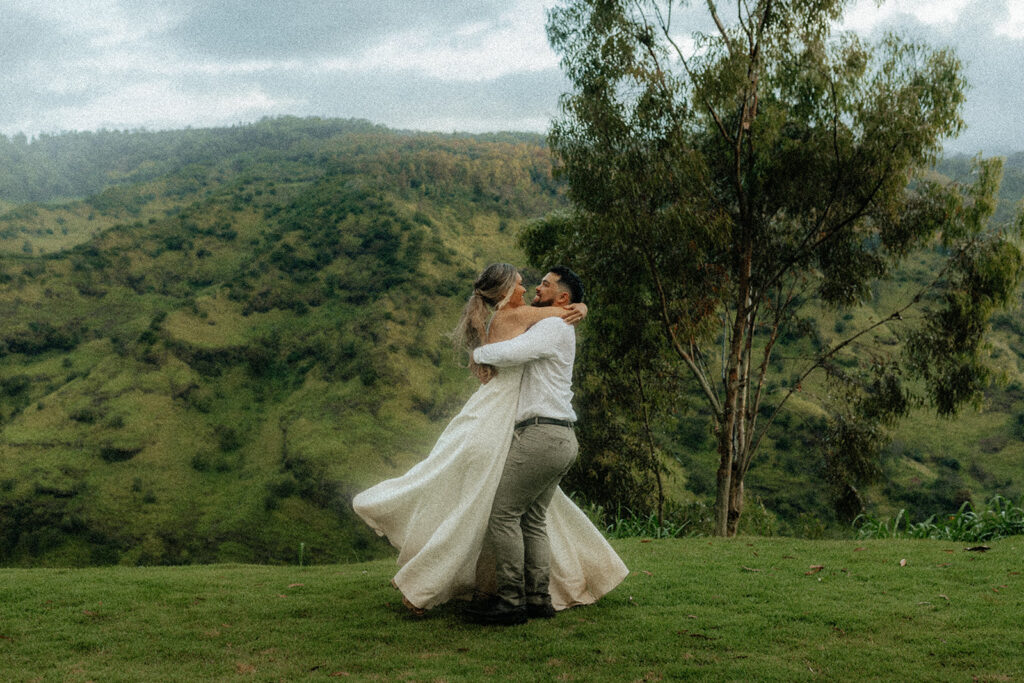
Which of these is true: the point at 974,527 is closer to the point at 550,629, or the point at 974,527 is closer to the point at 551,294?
the point at 550,629

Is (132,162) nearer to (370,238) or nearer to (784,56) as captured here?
(370,238)

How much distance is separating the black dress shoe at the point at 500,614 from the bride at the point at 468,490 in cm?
14

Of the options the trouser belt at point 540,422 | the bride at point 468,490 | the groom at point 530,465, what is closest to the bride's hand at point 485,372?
the bride at point 468,490

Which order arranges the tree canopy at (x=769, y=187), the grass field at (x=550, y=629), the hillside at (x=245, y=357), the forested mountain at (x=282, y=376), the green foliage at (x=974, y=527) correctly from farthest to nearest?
the hillside at (x=245, y=357) → the forested mountain at (x=282, y=376) → the tree canopy at (x=769, y=187) → the green foliage at (x=974, y=527) → the grass field at (x=550, y=629)

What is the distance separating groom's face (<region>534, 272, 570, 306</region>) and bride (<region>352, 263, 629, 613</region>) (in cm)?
9

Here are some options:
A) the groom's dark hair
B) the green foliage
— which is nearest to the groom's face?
the groom's dark hair

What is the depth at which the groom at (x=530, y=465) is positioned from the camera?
3771 millimetres

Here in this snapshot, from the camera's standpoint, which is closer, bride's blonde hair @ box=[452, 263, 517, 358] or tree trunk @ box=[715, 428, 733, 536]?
bride's blonde hair @ box=[452, 263, 517, 358]

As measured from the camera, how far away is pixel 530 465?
377 cm

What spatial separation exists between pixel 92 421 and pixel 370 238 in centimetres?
2668

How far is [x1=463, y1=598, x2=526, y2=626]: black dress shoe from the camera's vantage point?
12.6 feet

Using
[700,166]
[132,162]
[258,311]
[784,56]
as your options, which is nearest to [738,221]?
[700,166]

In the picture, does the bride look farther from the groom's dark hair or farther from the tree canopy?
the tree canopy

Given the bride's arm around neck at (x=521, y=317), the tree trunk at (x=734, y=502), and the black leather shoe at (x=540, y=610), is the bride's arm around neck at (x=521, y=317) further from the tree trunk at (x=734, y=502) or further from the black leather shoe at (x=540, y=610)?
the tree trunk at (x=734, y=502)
